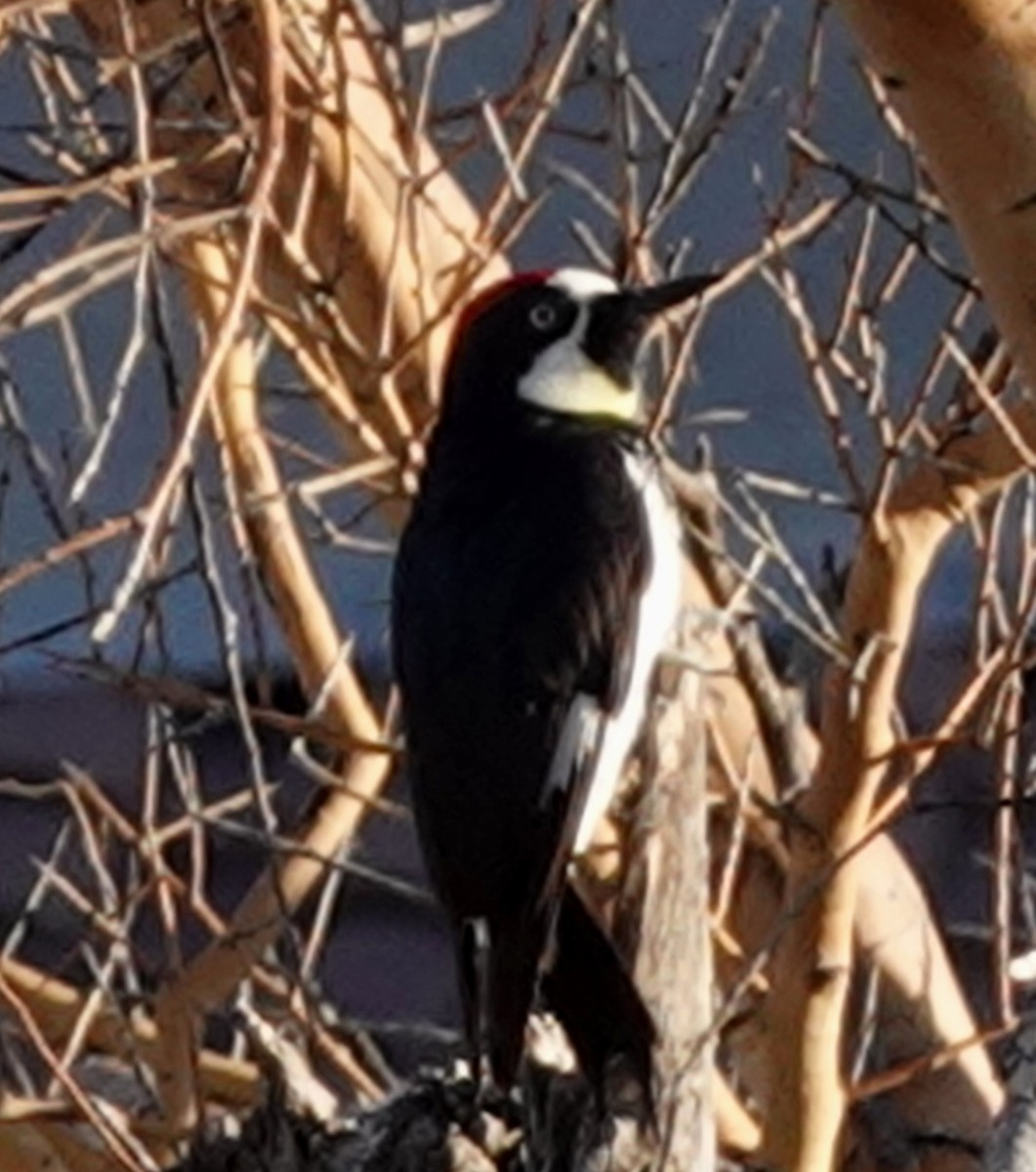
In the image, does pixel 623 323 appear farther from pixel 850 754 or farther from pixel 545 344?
pixel 850 754

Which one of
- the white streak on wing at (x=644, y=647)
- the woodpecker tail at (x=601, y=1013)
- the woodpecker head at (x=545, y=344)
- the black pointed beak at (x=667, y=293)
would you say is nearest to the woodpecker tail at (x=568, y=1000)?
the woodpecker tail at (x=601, y=1013)

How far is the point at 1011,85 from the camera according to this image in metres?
3.27

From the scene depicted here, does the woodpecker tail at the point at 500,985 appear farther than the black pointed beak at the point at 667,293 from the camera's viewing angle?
No

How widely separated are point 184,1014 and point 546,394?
2.56 ft

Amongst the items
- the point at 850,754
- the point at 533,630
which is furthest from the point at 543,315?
the point at 850,754

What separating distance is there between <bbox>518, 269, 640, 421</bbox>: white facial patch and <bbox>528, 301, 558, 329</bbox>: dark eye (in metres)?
0.02

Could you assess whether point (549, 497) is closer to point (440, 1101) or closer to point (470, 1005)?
point (470, 1005)

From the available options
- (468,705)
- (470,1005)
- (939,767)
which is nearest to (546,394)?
(468,705)

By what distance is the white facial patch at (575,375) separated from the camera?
4.84 m

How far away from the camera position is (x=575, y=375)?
4.95 meters

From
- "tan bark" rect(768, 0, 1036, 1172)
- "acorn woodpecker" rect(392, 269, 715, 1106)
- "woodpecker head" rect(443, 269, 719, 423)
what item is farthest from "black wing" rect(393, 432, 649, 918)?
"tan bark" rect(768, 0, 1036, 1172)

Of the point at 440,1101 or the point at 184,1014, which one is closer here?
the point at 440,1101

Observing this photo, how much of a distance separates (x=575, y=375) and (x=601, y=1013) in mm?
1162

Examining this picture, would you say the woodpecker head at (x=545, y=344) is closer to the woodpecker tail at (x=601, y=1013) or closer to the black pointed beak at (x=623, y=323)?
the black pointed beak at (x=623, y=323)
